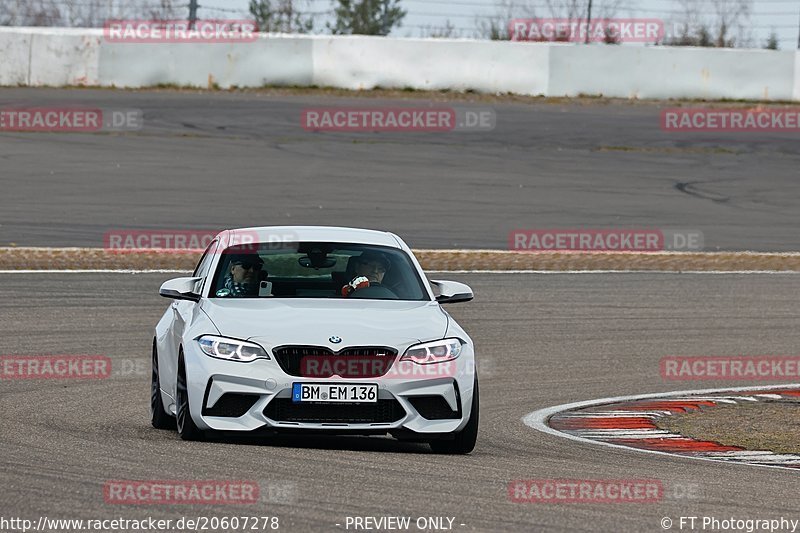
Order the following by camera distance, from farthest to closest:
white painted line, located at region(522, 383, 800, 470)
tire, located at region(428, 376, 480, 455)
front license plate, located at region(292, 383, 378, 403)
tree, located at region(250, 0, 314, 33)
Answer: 1. tree, located at region(250, 0, 314, 33)
2. white painted line, located at region(522, 383, 800, 470)
3. tire, located at region(428, 376, 480, 455)
4. front license plate, located at region(292, 383, 378, 403)

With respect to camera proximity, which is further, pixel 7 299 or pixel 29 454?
pixel 7 299

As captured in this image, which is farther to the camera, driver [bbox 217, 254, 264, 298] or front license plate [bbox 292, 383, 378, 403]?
driver [bbox 217, 254, 264, 298]

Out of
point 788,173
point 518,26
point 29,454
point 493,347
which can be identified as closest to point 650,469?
point 29,454

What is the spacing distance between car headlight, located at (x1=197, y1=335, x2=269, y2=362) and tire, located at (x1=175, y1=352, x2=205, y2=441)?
239 millimetres

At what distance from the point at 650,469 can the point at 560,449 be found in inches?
39.0

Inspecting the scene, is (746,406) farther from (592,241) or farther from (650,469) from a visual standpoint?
(592,241)

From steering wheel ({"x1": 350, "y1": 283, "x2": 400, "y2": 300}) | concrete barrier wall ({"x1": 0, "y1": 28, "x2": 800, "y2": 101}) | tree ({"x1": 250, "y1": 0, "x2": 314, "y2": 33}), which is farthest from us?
tree ({"x1": 250, "y1": 0, "x2": 314, "y2": 33})

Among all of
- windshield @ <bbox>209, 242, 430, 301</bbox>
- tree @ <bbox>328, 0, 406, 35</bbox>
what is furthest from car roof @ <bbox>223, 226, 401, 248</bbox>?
tree @ <bbox>328, 0, 406, 35</bbox>

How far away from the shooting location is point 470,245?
19938 mm

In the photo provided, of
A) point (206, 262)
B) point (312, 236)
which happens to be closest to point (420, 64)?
point (206, 262)

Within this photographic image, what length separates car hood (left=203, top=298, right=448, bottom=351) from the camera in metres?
8.04

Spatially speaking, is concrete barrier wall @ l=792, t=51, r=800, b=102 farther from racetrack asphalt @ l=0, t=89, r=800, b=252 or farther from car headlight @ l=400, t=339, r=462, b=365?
car headlight @ l=400, t=339, r=462, b=365

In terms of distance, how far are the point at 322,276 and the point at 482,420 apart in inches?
77.9

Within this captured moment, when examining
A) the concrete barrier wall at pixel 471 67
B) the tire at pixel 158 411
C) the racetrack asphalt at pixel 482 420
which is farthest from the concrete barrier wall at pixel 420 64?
the tire at pixel 158 411
